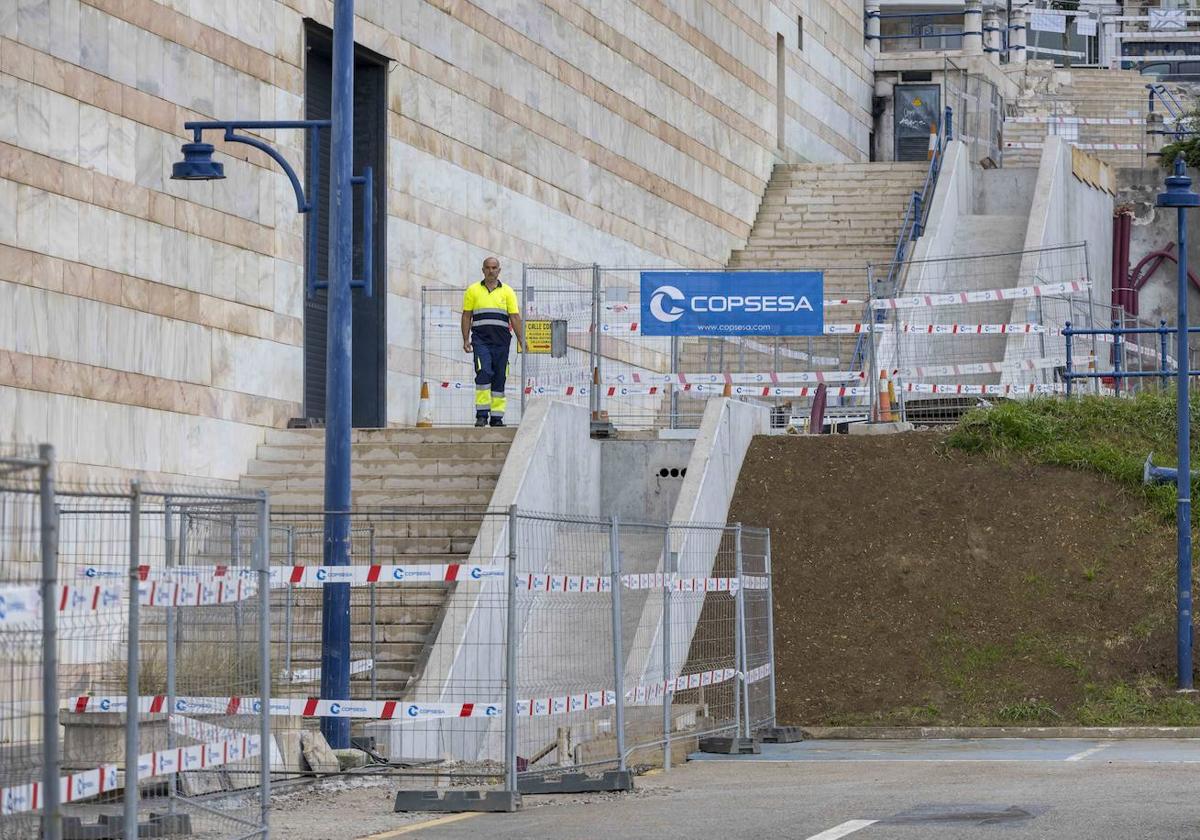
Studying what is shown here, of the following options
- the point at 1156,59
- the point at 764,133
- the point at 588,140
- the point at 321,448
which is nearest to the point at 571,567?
the point at 321,448

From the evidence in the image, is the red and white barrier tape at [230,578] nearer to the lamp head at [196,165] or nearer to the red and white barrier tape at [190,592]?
the red and white barrier tape at [190,592]

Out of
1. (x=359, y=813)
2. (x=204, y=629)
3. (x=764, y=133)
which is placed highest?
(x=764, y=133)

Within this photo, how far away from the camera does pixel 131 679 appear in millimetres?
9750

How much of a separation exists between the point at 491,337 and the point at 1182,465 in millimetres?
7283

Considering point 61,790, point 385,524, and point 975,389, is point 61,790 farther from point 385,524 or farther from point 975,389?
point 975,389

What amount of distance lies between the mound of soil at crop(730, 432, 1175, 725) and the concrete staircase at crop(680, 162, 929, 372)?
918 centimetres

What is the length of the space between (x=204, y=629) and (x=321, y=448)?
1008 cm

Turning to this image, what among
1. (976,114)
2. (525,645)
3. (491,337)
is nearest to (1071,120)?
(976,114)

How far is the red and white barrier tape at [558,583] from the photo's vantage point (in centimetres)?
1380

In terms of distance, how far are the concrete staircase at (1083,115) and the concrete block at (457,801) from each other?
114ft

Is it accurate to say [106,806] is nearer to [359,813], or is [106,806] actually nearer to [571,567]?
[359,813]

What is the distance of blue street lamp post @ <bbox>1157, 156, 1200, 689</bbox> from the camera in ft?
63.3

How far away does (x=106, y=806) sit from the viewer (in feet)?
39.4

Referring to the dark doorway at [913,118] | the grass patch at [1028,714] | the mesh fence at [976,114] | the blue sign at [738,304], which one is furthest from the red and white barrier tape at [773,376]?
the dark doorway at [913,118]
